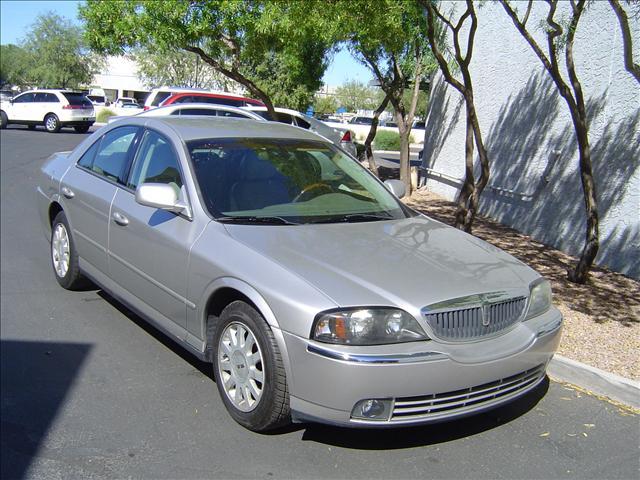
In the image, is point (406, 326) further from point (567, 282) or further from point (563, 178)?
point (563, 178)

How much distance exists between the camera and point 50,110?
86.6 feet

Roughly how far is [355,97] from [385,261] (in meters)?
68.0

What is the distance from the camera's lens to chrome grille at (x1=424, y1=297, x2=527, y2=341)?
3.37 m

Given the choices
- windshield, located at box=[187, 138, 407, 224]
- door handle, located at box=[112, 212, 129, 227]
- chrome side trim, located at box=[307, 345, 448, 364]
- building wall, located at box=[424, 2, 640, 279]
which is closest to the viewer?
chrome side trim, located at box=[307, 345, 448, 364]

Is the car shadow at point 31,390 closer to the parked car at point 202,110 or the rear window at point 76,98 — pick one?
the parked car at point 202,110

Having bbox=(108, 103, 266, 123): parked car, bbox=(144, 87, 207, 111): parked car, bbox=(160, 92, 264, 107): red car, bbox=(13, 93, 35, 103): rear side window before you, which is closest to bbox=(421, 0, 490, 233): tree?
bbox=(108, 103, 266, 123): parked car

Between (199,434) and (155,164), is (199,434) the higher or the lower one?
the lower one

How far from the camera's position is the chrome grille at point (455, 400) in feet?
10.9

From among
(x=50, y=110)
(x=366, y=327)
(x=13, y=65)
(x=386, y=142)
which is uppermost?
(x=366, y=327)

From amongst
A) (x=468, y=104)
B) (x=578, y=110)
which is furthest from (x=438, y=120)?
(x=578, y=110)

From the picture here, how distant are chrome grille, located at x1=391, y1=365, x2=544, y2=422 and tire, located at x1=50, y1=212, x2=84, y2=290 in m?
3.57

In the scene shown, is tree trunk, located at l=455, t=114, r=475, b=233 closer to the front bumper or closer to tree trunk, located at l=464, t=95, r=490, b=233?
tree trunk, located at l=464, t=95, r=490, b=233

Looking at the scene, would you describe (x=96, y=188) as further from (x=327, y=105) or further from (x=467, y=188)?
(x=327, y=105)

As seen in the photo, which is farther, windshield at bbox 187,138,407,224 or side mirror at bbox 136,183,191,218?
windshield at bbox 187,138,407,224
